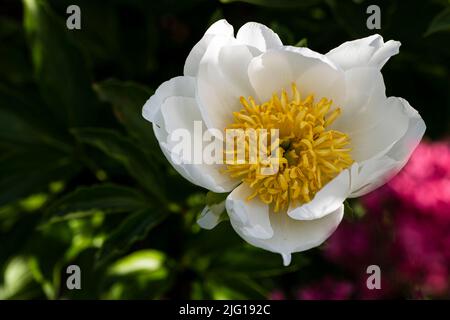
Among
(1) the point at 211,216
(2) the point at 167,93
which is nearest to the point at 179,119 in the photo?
(2) the point at 167,93

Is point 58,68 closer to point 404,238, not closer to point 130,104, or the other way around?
point 130,104

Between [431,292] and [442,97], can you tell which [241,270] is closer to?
[431,292]

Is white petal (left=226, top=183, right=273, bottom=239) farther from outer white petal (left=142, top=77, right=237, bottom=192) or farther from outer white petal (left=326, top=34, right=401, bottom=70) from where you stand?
outer white petal (left=326, top=34, right=401, bottom=70)

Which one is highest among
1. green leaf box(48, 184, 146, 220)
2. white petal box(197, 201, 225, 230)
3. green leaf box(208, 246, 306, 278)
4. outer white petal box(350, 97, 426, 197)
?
outer white petal box(350, 97, 426, 197)

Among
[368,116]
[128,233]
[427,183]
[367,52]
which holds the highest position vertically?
[367,52]

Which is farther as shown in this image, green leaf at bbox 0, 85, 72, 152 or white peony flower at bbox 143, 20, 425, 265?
green leaf at bbox 0, 85, 72, 152

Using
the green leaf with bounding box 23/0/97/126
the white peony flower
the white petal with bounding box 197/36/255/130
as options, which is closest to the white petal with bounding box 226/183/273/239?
the white peony flower

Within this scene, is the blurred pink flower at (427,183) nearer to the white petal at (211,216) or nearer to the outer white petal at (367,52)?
the outer white petal at (367,52)
